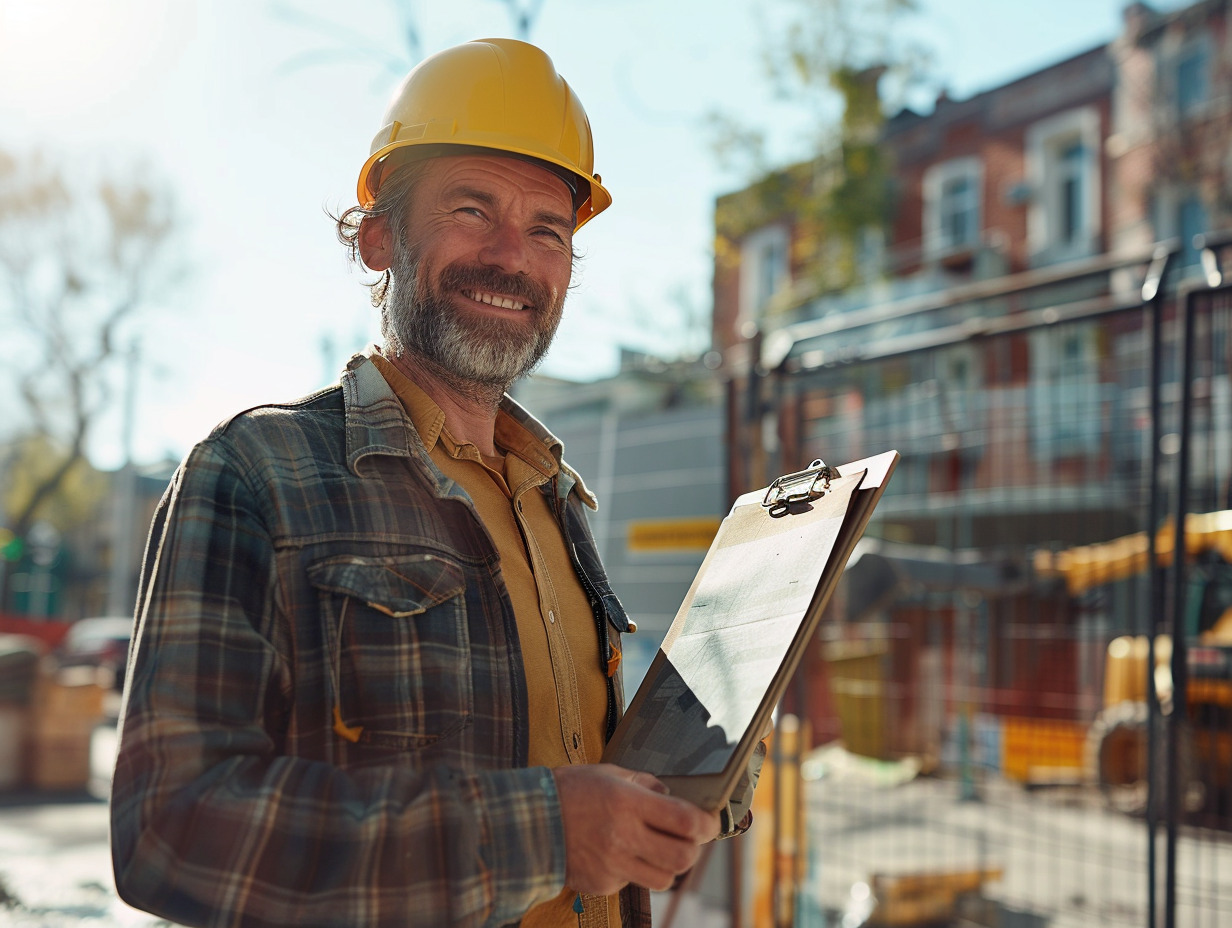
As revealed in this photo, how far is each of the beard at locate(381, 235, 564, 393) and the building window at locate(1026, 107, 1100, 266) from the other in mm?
20265

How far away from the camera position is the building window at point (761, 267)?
26.1 meters

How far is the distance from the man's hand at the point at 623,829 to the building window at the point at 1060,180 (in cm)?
2086

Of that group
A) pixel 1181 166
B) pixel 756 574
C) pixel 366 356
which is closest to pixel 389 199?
pixel 366 356

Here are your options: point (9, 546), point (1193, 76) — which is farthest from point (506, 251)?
point (9, 546)

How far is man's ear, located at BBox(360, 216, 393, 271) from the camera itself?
→ 2.06m

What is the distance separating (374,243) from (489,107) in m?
0.35

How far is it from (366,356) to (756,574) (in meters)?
0.81

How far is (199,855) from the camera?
1.31 metres

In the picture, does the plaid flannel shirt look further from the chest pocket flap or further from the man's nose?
the man's nose

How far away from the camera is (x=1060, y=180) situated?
2112cm

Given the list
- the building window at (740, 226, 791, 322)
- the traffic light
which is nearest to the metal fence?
the building window at (740, 226, 791, 322)

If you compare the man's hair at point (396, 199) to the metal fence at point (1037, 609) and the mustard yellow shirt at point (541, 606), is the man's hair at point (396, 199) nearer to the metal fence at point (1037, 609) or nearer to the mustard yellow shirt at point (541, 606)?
the mustard yellow shirt at point (541, 606)

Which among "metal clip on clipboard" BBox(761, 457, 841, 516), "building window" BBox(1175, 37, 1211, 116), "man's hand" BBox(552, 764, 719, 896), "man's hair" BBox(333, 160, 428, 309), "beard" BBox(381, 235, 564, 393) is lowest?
"man's hand" BBox(552, 764, 719, 896)

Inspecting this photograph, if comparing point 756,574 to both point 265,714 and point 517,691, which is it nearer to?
point 517,691
